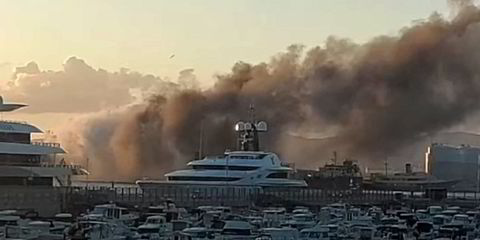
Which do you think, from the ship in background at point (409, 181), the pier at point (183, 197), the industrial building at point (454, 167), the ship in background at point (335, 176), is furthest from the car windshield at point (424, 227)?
the industrial building at point (454, 167)

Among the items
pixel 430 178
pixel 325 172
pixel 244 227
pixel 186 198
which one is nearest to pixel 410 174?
pixel 430 178

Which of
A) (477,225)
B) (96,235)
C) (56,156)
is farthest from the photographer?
(56,156)

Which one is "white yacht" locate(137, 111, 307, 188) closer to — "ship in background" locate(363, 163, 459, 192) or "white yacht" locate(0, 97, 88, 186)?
"white yacht" locate(0, 97, 88, 186)

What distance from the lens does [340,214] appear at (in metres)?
66.9

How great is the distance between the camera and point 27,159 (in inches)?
2753

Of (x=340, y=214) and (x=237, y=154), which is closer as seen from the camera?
(x=340, y=214)

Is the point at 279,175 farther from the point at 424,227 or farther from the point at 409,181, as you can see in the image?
the point at 409,181

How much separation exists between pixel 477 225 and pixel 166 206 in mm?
19025

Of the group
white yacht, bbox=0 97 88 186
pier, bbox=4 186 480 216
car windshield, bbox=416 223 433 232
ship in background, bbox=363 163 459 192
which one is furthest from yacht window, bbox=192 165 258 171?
ship in background, bbox=363 163 459 192

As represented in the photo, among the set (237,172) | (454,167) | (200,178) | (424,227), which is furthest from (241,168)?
(454,167)

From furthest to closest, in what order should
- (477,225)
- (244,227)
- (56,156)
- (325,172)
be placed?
(325,172)
(56,156)
(477,225)
(244,227)

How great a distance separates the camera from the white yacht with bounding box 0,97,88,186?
68.6 metres

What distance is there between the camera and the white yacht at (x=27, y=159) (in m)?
68.6

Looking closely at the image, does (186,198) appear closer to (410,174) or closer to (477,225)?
(477,225)
